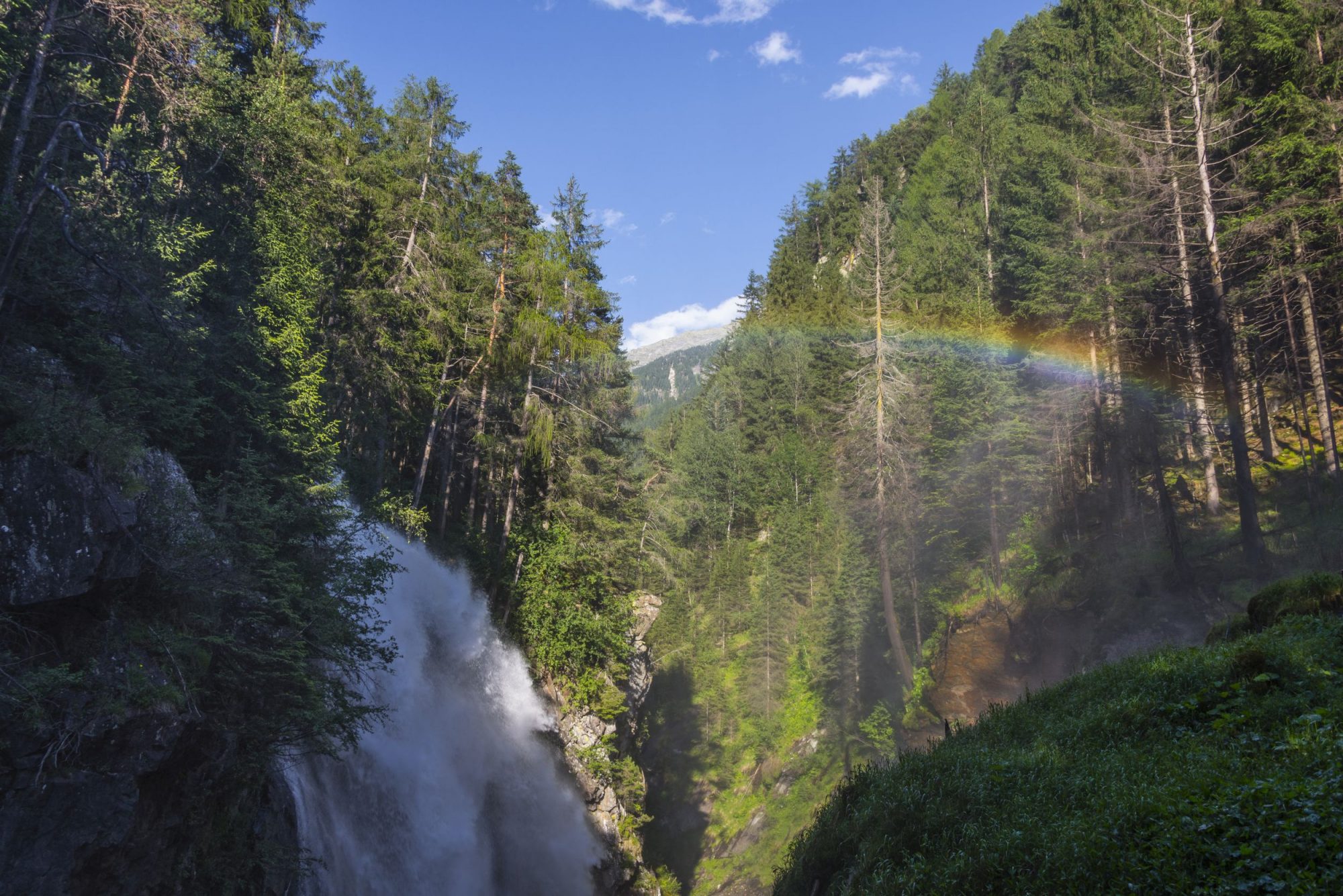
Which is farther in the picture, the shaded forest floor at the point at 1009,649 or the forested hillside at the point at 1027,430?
the forested hillside at the point at 1027,430

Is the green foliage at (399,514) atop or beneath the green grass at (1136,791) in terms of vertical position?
atop

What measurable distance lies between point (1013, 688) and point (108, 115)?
108 ft

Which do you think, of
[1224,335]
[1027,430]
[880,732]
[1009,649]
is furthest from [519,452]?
[1027,430]

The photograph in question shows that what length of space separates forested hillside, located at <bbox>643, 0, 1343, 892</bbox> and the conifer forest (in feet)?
0.81

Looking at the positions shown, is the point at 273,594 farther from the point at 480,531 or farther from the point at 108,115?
the point at 480,531

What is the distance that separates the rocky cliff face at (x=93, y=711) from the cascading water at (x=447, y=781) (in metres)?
3.58

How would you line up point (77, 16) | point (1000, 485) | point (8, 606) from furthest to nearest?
point (1000, 485) → point (77, 16) → point (8, 606)

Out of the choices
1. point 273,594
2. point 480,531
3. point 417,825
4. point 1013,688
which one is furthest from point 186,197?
point 1013,688

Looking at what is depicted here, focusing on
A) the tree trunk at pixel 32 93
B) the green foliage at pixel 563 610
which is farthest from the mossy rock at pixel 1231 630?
the tree trunk at pixel 32 93

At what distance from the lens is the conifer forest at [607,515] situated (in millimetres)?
9664

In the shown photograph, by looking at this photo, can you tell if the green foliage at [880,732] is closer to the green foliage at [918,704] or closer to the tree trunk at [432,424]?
the green foliage at [918,704]

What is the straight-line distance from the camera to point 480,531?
28078 mm

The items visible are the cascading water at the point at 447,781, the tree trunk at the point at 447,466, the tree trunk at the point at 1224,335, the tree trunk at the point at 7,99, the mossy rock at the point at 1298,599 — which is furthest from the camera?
the tree trunk at the point at 447,466

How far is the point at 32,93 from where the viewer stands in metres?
11.8
